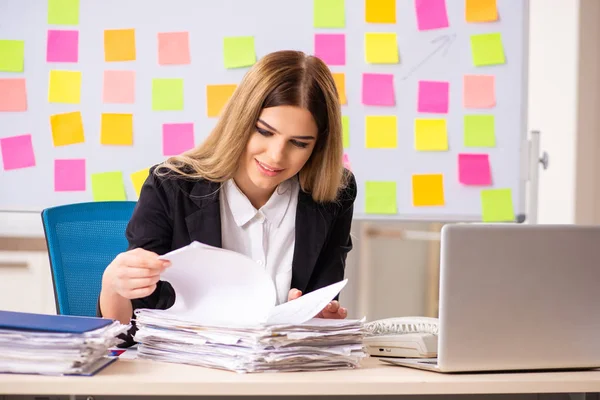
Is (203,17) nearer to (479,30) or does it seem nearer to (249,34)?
(249,34)

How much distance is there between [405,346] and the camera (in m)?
1.11

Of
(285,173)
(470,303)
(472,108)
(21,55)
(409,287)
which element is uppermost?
(21,55)

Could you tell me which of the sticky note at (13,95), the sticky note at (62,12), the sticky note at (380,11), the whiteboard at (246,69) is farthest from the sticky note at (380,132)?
the sticky note at (13,95)

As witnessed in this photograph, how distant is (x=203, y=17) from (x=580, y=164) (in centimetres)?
146

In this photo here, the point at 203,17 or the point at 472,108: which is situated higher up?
the point at 203,17

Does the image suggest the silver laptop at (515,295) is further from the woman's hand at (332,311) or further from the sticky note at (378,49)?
the sticky note at (378,49)

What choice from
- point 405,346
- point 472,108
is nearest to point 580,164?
point 472,108

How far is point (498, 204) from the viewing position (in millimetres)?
2646

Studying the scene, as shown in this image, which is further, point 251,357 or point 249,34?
point 249,34

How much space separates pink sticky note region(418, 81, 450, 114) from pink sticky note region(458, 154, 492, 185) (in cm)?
20

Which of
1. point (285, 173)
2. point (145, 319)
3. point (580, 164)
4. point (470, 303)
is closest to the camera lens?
point (470, 303)

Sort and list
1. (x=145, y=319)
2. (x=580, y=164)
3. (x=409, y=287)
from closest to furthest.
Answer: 1. (x=145, y=319)
2. (x=580, y=164)
3. (x=409, y=287)

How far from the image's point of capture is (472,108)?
2.63 meters

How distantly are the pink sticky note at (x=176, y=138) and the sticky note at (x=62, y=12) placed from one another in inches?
20.1
